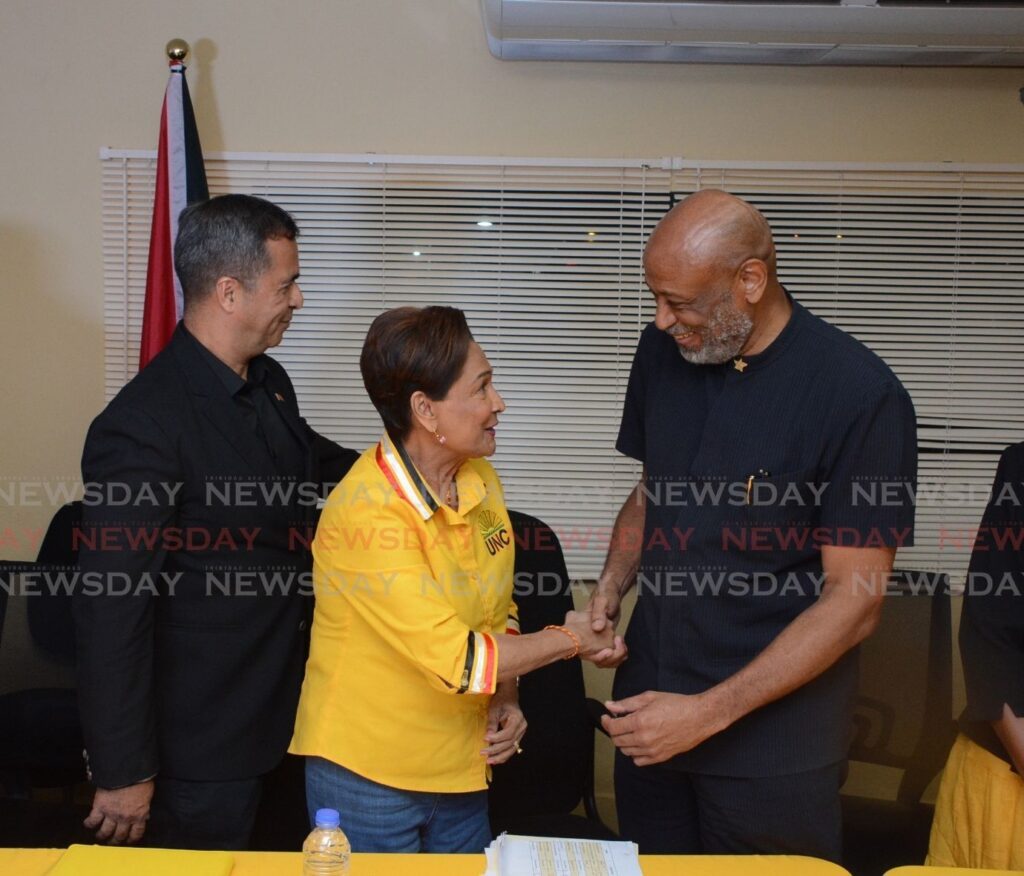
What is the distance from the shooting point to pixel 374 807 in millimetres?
1894

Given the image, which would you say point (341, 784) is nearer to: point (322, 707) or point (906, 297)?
point (322, 707)

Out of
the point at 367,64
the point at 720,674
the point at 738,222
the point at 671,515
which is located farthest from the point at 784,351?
the point at 367,64

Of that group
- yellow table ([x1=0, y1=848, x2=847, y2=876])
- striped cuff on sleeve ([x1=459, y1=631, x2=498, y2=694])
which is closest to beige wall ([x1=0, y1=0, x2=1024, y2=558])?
striped cuff on sleeve ([x1=459, y1=631, x2=498, y2=694])

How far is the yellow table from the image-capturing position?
153 centimetres

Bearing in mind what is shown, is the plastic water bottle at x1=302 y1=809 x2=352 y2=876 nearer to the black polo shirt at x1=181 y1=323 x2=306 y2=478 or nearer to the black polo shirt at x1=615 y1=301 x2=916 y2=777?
the black polo shirt at x1=615 y1=301 x2=916 y2=777

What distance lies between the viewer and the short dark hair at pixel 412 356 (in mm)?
1879

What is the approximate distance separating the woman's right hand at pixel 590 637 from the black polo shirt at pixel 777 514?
0.10 metres

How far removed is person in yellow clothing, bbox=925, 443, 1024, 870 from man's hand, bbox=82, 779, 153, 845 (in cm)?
156

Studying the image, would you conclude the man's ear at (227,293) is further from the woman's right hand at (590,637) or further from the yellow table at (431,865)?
the yellow table at (431,865)

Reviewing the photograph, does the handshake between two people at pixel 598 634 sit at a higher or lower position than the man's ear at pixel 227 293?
lower

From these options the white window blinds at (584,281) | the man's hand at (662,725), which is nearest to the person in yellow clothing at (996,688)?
the man's hand at (662,725)

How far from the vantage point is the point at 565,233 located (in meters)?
3.58

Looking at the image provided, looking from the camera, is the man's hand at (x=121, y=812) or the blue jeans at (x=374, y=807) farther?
the man's hand at (x=121, y=812)

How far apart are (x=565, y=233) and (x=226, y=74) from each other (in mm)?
1257
